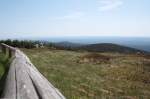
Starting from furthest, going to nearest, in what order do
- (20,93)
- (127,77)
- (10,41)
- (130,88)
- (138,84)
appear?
(10,41)
(127,77)
(138,84)
(130,88)
(20,93)

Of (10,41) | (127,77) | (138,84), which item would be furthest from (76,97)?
(10,41)

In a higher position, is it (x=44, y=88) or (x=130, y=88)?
(x=44, y=88)

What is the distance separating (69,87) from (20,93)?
21.1 ft

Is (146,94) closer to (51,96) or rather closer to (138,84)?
(138,84)

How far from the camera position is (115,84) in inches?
491

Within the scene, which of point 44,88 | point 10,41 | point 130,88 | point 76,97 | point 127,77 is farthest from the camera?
point 10,41

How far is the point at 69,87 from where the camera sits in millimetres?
10336

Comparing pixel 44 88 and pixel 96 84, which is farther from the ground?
pixel 44 88

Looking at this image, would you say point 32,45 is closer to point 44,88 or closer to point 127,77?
point 127,77

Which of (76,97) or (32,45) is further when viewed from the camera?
(32,45)

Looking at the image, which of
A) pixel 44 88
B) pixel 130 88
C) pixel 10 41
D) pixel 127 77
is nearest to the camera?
pixel 44 88

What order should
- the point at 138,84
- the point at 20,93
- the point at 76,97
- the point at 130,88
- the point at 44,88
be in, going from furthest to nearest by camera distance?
the point at 138,84, the point at 130,88, the point at 76,97, the point at 44,88, the point at 20,93

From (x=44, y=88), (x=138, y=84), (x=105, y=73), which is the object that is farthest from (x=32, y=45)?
(x=44, y=88)

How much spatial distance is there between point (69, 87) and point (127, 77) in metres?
5.44
